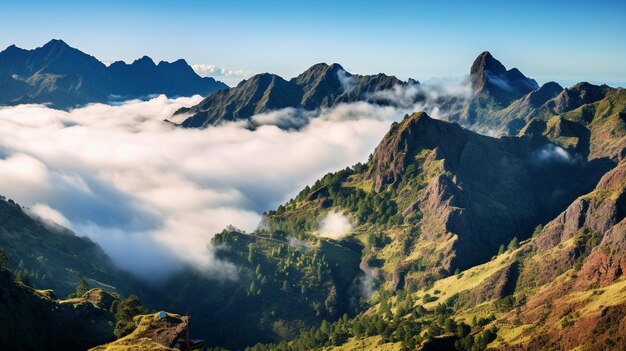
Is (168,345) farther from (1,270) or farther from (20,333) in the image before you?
(1,270)

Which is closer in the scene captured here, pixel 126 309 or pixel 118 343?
Result: pixel 118 343

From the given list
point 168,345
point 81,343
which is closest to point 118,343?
point 168,345

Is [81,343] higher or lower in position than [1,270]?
lower

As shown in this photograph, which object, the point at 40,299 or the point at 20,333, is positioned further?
the point at 40,299

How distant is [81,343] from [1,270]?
33142 millimetres

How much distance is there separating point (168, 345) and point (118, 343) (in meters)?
13.9

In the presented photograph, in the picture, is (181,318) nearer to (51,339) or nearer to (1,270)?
(51,339)

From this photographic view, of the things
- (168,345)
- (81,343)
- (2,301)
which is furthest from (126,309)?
(168,345)

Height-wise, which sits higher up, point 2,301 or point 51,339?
point 2,301

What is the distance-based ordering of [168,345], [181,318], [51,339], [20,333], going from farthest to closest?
[51,339] → [20,333] → [181,318] → [168,345]

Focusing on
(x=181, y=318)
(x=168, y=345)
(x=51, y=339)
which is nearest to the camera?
(x=168, y=345)

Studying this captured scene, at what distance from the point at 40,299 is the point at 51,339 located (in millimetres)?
17273

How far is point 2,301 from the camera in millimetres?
180000

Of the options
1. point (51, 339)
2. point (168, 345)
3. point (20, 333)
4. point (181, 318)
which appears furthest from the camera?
point (51, 339)
